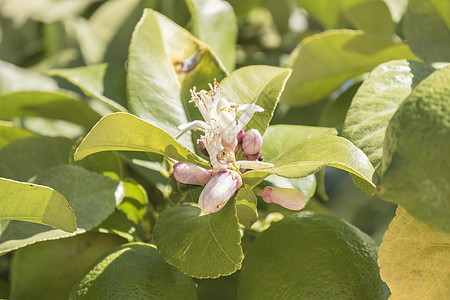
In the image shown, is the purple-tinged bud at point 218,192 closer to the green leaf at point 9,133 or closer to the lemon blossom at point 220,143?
the lemon blossom at point 220,143

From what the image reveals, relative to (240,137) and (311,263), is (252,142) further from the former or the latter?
(311,263)

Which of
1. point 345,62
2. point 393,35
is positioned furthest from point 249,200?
point 393,35

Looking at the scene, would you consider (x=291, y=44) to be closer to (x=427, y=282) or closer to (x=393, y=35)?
(x=393, y=35)

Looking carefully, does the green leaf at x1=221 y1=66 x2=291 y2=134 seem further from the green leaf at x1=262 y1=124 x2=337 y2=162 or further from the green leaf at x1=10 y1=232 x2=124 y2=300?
the green leaf at x1=10 y1=232 x2=124 y2=300

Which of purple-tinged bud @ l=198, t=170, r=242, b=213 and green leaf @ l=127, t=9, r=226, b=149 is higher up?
green leaf @ l=127, t=9, r=226, b=149

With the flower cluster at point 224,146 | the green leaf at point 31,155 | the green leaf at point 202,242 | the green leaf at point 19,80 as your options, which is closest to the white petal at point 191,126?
the flower cluster at point 224,146

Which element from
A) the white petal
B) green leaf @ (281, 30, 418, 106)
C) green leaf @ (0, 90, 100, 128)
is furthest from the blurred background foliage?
the white petal

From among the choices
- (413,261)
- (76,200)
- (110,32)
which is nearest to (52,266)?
(76,200)
